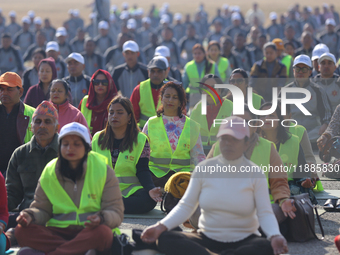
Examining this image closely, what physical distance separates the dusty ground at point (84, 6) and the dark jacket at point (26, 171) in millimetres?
43086

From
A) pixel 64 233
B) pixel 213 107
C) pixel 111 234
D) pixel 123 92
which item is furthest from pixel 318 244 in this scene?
pixel 123 92

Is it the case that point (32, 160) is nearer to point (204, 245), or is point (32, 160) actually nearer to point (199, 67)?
point (204, 245)

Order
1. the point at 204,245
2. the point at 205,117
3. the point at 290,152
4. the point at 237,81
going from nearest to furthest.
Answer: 1. the point at 204,245
2. the point at 290,152
3. the point at 205,117
4. the point at 237,81

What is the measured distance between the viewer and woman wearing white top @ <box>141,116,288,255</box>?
396 centimetres

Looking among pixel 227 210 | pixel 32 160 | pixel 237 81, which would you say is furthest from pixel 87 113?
pixel 227 210

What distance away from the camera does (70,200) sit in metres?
4.17

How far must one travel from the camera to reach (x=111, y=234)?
4.13 metres

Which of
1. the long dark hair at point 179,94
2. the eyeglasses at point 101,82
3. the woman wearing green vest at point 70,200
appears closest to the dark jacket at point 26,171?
the woman wearing green vest at point 70,200

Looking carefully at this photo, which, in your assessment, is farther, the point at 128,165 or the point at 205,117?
the point at 205,117

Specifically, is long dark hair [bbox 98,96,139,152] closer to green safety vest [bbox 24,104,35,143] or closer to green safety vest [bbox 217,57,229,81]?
green safety vest [bbox 24,104,35,143]

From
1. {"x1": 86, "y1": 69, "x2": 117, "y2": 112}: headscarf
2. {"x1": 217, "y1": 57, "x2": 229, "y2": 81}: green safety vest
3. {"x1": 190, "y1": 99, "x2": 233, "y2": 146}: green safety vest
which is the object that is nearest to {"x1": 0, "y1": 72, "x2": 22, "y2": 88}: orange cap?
{"x1": 86, "y1": 69, "x2": 117, "y2": 112}: headscarf

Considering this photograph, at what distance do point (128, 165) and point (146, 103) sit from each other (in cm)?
266

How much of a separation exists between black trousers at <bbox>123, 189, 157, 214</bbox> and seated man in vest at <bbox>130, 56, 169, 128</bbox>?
2.57 meters

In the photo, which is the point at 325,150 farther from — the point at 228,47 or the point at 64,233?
the point at 228,47
